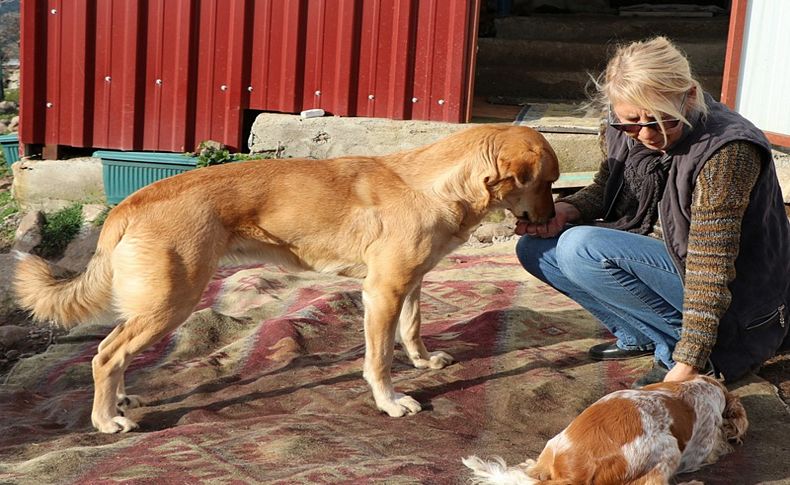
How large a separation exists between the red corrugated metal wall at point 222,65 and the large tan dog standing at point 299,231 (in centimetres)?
424

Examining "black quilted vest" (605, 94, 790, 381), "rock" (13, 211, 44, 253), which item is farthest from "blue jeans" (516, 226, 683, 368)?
"rock" (13, 211, 44, 253)

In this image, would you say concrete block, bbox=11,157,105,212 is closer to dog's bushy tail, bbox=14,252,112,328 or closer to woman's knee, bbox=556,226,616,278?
dog's bushy tail, bbox=14,252,112,328

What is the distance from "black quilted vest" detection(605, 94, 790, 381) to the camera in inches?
151

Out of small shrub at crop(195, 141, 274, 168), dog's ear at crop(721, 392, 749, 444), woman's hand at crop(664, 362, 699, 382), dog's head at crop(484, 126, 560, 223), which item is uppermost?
dog's head at crop(484, 126, 560, 223)

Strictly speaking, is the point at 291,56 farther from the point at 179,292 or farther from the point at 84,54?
the point at 179,292

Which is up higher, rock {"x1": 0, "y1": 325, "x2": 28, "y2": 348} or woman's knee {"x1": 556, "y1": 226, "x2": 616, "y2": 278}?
woman's knee {"x1": 556, "y1": 226, "x2": 616, "y2": 278}

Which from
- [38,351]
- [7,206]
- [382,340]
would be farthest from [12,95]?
[382,340]

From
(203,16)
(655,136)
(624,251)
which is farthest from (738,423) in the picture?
(203,16)

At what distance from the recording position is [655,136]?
3812mm

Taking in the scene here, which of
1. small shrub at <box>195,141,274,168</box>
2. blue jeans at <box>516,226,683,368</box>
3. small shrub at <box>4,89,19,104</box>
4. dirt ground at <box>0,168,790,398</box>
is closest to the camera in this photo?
blue jeans at <box>516,226,683,368</box>

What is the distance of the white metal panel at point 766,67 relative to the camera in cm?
727

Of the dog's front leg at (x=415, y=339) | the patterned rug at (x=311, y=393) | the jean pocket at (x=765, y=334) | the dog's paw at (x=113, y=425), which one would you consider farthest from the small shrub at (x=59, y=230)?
the jean pocket at (x=765, y=334)

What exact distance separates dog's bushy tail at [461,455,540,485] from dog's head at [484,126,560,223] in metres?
1.39

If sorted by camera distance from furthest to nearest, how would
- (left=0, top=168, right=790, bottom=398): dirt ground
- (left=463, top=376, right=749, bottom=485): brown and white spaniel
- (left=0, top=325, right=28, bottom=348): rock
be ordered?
(left=0, top=325, right=28, bottom=348): rock
(left=0, top=168, right=790, bottom=398): dirt ground
(left=463, top=376, right=749, bottom=485): brown and white spaniel
